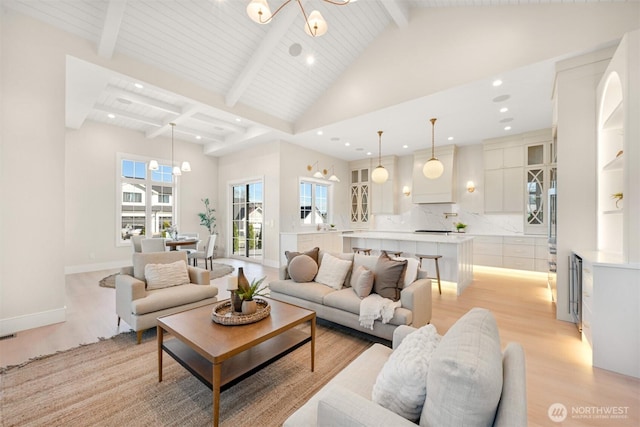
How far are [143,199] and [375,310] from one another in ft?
23.0

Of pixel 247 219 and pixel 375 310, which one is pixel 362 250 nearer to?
pixel 375 310

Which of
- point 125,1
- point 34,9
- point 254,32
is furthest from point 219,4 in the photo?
point 34,9

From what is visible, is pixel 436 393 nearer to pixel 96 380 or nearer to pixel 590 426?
pixel 590 426

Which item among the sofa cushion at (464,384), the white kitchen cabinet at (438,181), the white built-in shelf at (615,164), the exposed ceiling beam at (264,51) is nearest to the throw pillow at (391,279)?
the sofa cushion at (464,384)

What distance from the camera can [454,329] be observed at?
42.8 inches

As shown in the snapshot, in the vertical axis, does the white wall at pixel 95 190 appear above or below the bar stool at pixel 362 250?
above

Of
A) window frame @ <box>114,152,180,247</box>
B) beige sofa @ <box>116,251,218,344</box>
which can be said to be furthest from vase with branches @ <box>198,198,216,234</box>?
beige sofa @ <box>116,251,218,344</box>

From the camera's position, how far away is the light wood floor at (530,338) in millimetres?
1862

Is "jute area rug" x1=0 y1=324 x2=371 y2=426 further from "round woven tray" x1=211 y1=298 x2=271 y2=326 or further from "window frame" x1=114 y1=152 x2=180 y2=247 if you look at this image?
"window frame" x1=114 y1=152 x2=180 y2=247

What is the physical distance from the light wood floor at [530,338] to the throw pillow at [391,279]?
0.83 meters

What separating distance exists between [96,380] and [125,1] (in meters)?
3.97

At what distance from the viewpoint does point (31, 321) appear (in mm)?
3025

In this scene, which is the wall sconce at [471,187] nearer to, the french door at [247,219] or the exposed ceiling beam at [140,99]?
the french door at [247,219]

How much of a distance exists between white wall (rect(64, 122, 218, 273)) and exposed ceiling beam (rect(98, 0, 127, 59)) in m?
3.49
